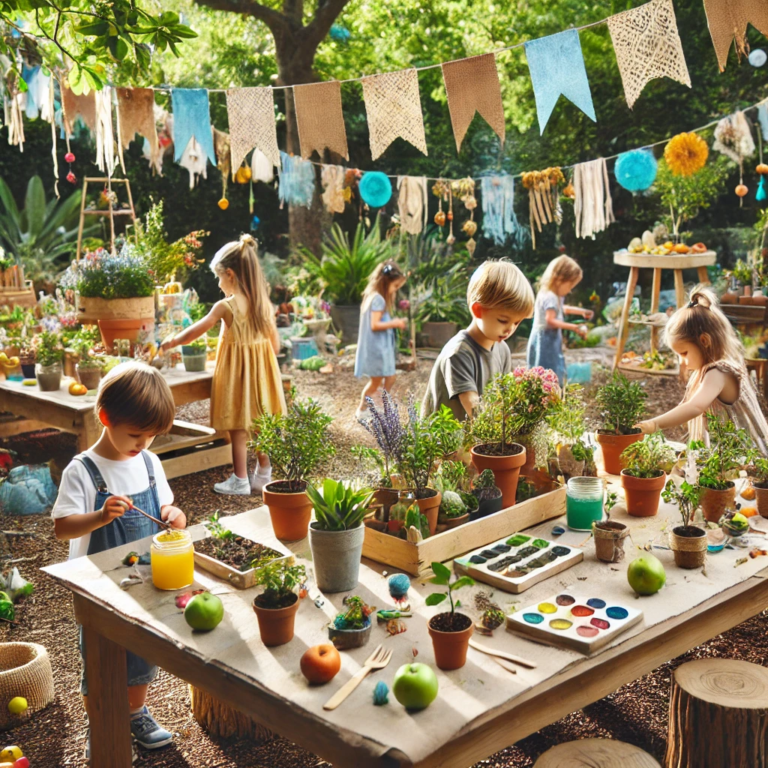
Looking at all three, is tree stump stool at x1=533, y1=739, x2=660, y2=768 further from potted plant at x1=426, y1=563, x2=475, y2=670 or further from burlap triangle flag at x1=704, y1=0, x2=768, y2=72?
burlap triangle flag at x1=704, y1=0, x2=768, y2=72

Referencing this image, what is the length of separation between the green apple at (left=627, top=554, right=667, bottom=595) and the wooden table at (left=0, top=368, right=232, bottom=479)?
11.8 feet

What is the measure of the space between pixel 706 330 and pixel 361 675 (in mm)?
2270

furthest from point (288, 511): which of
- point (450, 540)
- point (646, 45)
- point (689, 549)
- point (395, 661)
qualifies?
point (646, 45)

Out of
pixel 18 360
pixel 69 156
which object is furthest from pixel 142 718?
pixel 69 156

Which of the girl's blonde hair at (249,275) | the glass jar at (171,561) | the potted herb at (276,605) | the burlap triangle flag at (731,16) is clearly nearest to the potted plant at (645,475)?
the potted herb at (276,605)

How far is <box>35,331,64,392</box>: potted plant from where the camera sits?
17.1 ft

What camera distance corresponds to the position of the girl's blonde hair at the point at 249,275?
500cm

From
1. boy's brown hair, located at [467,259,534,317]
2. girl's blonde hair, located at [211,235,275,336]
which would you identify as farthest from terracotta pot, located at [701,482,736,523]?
girl's blonde hair, located at [211,235,275,336]

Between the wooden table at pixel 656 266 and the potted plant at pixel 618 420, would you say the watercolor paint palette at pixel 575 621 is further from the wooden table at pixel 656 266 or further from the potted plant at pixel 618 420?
the wooden table at pixel 656 266

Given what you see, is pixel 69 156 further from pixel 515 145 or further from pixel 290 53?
pixel 515 145

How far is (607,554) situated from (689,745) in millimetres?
507

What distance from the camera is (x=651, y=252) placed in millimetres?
8211

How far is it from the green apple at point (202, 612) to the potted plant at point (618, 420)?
1.51 m

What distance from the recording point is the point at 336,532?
6.55ft
